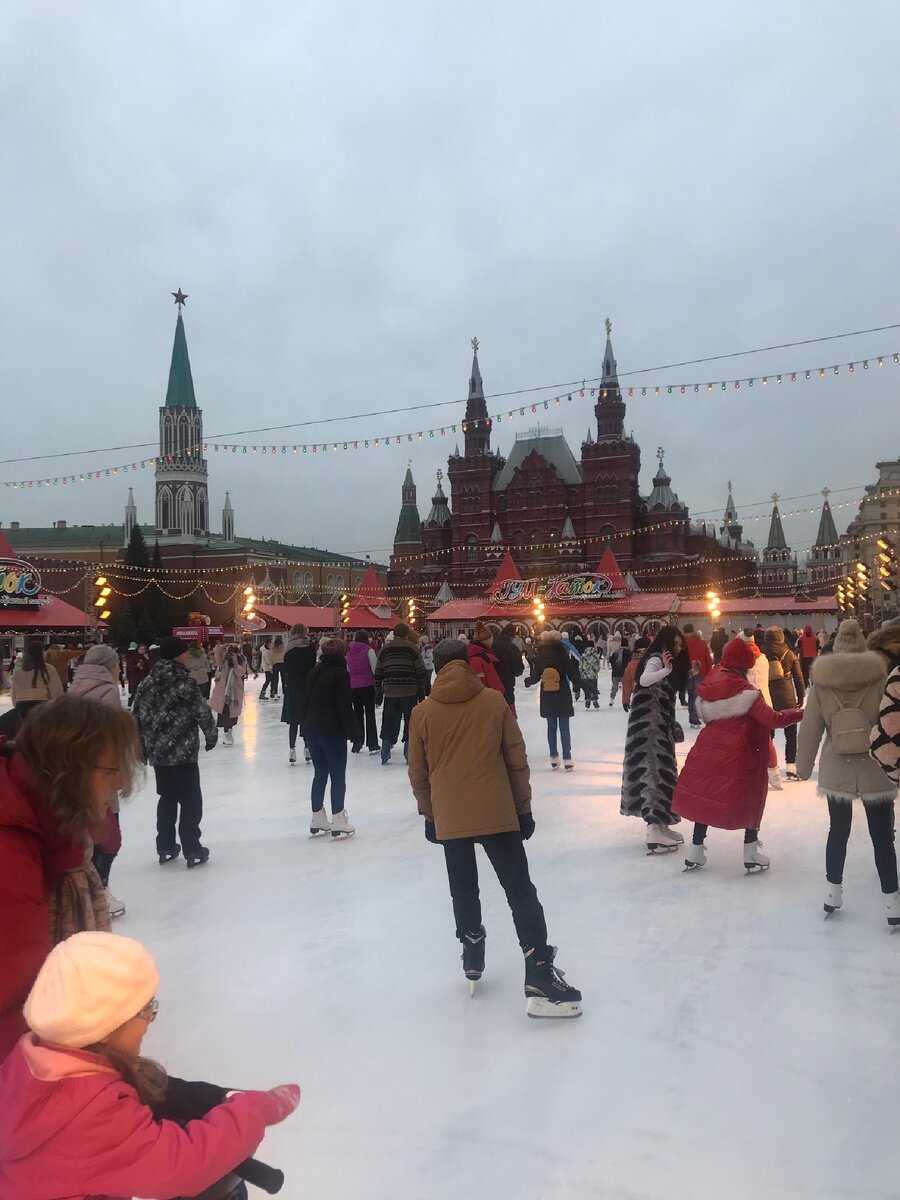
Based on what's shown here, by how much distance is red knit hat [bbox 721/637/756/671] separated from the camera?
500 cm

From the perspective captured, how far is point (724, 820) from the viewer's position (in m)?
4.94

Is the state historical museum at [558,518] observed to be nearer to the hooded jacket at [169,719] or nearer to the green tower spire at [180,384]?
the green tower spire at [180,384]

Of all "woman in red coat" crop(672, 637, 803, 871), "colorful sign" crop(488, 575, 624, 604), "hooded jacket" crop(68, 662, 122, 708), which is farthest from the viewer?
"colorful sign" crop(488, 575, 624, 604)

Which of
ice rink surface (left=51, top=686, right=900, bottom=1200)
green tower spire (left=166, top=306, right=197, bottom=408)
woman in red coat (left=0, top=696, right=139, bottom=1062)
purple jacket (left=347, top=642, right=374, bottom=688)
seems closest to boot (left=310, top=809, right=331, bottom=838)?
ice rink surface (left=51, top=686, right=900, bottom=1200)

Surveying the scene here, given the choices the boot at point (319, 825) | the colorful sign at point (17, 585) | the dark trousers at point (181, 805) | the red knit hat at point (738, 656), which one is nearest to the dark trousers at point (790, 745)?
the red knit hat at point (738, 656)

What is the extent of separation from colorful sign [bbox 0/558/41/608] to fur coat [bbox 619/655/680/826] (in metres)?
21.9

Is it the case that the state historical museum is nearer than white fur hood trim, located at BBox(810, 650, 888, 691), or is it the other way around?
white fur hood trim, located at BBox(810, 650, 888, 691)

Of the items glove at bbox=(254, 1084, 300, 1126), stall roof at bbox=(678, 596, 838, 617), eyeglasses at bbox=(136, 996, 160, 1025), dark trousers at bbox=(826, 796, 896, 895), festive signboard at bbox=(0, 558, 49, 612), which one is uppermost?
festive signboard at bbox=(0, 558, 49, 612)

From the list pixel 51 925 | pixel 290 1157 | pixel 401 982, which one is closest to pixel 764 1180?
pixel 290 1157

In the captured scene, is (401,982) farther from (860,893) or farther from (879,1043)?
(860,893)

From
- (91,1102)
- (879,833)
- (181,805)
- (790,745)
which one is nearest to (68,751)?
(91,1102)

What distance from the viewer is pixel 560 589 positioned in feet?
131

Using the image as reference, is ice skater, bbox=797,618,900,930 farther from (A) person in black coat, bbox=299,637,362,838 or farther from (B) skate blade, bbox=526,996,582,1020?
(A) person in black coat, bbox=299,637,362,838

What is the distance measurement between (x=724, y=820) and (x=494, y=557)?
180 feet
